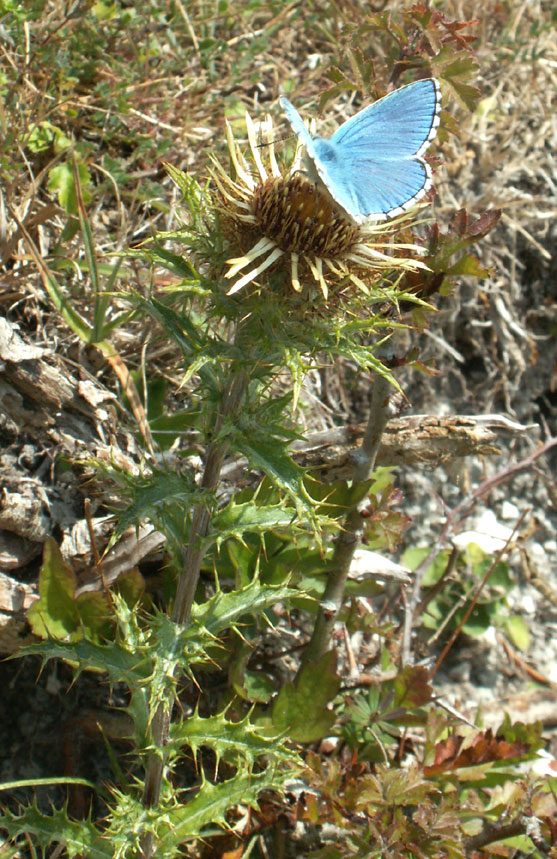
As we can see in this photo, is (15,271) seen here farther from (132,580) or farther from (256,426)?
(256,426)

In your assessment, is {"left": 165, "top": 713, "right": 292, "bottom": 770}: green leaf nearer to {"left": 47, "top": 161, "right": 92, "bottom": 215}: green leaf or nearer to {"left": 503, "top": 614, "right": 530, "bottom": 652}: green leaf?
{"left": 503, "top": 614, "right": 530, "bottom": 652}: green leaf

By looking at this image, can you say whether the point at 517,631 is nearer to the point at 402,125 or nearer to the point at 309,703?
the point at 309,703

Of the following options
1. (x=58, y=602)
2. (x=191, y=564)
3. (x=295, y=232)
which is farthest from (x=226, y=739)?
(x=295, y=232)

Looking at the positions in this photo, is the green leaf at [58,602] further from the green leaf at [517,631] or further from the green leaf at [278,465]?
the green leaf at [517,631]

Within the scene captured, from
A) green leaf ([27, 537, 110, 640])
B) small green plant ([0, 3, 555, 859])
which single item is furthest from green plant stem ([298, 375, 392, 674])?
green leaf ([27, 537, 110, 640])

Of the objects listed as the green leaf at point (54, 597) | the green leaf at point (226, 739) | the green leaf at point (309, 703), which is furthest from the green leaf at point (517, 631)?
the green leaf at point (54, 597)
